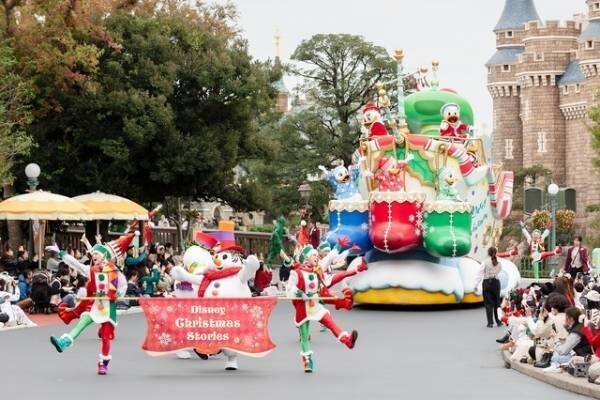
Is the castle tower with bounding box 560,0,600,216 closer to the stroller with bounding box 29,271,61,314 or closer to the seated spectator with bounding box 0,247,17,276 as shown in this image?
the seated spectator with bounding box 0,247,17,276

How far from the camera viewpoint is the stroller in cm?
2992

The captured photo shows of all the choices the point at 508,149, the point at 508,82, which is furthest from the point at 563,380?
the point at 508,82

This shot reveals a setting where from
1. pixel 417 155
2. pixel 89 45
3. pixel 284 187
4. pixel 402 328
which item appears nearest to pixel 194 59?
pixel 89 45

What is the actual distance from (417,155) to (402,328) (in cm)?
540

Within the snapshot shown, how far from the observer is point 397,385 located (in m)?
18.2

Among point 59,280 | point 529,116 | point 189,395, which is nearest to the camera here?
point 189,395

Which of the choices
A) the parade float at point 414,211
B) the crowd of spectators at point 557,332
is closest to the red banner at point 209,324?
the crowd of spectators at point 557,332

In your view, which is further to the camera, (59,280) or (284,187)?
(284,187)

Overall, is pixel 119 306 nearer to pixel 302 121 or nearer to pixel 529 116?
pixel 302 121

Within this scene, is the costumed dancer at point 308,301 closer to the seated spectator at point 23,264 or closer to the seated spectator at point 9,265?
the seated spectator at point 23,264

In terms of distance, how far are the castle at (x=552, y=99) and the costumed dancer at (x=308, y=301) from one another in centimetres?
7597

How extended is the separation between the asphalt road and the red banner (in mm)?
337

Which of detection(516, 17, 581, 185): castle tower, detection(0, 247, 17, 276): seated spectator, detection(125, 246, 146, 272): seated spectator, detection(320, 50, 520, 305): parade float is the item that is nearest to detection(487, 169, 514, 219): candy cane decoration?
detection(320, 50, 520, 305): parade float

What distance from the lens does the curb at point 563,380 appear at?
16438 mm
